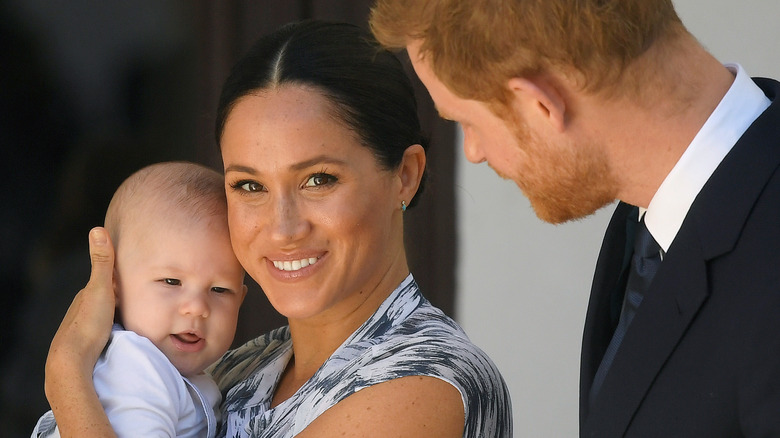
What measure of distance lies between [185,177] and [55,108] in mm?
1545

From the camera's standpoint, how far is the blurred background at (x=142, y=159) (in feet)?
11.6

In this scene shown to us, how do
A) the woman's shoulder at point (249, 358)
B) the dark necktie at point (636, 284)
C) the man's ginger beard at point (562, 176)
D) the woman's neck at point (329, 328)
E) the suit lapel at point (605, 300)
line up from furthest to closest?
the woman's shoulder at point (249, 358), the woman's neck at point (329, 328), the suit lapel at point (605, 300), the dark necktie at point (636, 284), the man's ginger beard at point (562, 176)

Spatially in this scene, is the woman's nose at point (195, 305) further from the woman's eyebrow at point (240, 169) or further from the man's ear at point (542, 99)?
the man's ear at point (542, 99)

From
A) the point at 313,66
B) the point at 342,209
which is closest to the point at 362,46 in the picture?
the point at 313,66

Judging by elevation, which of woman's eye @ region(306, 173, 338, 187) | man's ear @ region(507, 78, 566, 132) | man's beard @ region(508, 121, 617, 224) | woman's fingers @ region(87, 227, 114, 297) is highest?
man's ear @ region(507, 78, 566, 132)

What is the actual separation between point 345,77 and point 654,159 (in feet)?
2.49

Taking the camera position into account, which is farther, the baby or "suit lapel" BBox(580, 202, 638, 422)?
the baby

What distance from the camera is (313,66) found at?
2.03 metres

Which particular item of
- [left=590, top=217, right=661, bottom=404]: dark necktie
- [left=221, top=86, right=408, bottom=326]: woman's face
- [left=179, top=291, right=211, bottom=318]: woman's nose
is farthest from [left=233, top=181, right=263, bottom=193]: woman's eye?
[left=590, top=217, right=661, bottom=404]: dark necktie

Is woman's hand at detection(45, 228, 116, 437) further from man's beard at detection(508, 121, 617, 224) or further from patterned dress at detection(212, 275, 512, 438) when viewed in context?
man's beard at detection(508, 121, 617, 224)

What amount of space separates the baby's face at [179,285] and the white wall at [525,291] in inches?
65.1

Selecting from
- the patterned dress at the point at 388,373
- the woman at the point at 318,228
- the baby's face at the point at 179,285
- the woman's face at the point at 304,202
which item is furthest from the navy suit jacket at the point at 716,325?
the baby's face at the point at 179,285

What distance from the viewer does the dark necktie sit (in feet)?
5.48

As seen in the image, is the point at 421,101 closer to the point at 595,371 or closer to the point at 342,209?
the point at 342,209
